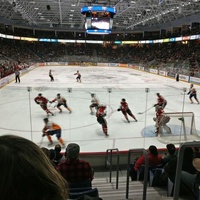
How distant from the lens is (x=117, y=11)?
31.9 meters

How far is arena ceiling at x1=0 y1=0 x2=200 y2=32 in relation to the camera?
25.5 meters

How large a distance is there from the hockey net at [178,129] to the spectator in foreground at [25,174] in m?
6.55

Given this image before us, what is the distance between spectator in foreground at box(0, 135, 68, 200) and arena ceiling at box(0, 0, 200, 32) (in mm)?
22579

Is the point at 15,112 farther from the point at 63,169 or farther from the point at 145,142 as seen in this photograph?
the point at 63,169

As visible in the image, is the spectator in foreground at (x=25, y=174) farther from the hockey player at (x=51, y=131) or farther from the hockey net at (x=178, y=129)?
the hockey net at (x=178, y=129)

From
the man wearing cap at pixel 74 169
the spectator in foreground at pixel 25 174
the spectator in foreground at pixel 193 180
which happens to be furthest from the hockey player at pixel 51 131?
the spectator in foreground at pixel 25 174

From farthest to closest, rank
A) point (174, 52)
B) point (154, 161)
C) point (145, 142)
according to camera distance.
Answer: point (174, 52) < point (145, 142) < point (154, 161)

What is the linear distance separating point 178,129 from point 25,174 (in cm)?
683

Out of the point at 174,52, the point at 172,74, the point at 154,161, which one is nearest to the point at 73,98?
the point at 154,161

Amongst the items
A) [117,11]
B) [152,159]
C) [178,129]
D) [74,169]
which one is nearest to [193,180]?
[74,169]

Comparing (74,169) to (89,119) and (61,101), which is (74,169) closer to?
(89,119)

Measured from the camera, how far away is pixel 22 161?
675mm

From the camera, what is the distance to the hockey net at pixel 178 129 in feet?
22.7

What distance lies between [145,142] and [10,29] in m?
43.0
